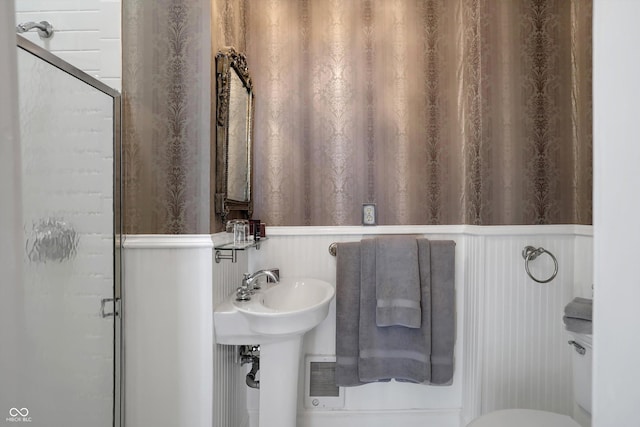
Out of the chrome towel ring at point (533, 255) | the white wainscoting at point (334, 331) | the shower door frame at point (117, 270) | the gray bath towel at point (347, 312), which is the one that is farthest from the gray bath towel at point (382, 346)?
the shower door frame at point (117, 270)

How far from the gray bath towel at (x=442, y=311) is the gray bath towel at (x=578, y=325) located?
0.56m

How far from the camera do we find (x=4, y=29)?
28cm

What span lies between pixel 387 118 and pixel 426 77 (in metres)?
0.35

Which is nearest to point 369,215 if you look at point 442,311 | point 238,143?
point 442,311

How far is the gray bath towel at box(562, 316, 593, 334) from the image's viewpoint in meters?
1.35

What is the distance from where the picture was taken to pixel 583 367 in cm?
153

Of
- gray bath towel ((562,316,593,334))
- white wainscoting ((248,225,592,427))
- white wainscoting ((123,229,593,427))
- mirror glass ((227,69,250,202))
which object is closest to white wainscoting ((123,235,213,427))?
white wainscoting ((123,229,593,427))

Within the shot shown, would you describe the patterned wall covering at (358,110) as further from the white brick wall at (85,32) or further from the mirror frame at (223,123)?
the white brick wall at (85,32)

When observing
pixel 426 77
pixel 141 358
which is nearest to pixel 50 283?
pixel 141 358

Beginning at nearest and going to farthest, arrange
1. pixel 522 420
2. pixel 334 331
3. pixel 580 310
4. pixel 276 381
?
pixel 522 420 < pixel 580 310 < pixel 276 381 < pixel 334 331

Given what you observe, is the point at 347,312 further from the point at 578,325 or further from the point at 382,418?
the point at 578,325

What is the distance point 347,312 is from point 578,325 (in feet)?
3.52

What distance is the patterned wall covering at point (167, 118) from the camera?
1452 millimetres

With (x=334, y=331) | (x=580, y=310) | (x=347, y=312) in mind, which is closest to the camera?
(x=580, y=310)
